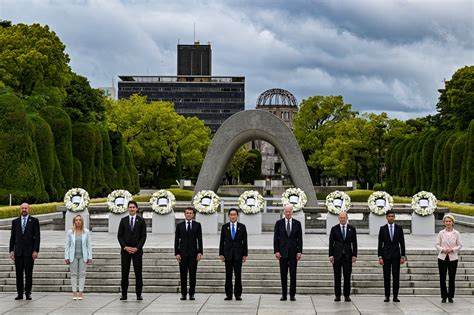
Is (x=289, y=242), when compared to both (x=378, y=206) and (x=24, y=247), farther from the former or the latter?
(x=378, y=206)

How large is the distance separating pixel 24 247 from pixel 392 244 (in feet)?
21.4

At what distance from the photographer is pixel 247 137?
27.1 m

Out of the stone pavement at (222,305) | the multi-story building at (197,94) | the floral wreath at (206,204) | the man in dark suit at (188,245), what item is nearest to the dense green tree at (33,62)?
the floral wreath at (206,204)

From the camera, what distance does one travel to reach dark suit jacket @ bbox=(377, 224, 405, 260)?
1163 cm

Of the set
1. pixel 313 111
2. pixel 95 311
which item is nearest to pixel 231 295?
pixel 95 311

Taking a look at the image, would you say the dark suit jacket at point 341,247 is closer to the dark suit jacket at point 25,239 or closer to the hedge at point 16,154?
the dark suit jacket at point 25,239

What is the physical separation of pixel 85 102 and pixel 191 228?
34188 mm

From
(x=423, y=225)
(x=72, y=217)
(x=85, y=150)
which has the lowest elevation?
(x=423, y=225)

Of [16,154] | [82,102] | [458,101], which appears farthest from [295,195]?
[458,101]

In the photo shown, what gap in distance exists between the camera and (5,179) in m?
28.2

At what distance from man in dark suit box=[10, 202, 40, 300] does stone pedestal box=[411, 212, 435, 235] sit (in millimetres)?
12356

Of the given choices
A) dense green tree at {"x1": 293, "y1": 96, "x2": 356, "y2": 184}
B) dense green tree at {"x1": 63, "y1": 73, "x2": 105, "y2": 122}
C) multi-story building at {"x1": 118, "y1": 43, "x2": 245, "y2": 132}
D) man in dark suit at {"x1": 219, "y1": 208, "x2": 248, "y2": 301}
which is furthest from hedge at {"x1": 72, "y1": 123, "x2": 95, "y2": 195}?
multi-story building at {"x1": 118, "y1": 43, "x2": 245, "y2": 132}

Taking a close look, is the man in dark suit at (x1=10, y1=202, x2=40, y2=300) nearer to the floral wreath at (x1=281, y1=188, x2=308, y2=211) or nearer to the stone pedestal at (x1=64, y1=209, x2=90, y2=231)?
the stone pedestal at (x1=64, y1=209, x2=90, y2=231)

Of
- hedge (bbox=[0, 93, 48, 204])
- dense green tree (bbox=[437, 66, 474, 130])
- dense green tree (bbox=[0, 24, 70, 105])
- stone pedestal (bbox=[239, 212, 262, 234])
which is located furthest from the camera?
dense green tree (bbox=[437, 66, 474, 130])
